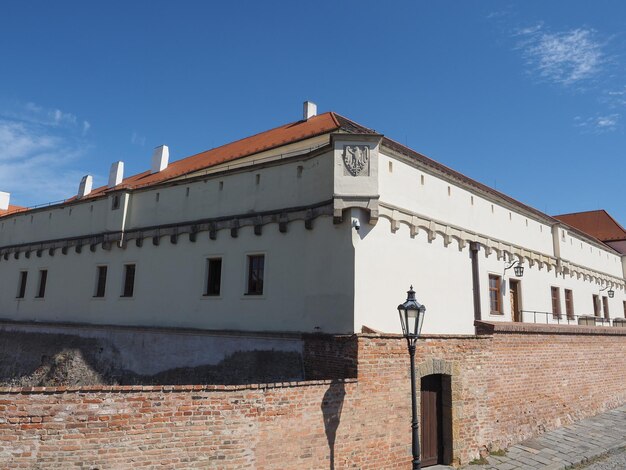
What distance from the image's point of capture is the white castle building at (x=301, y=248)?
1174 centimetres

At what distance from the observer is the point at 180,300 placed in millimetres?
14945

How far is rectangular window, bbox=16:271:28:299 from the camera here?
21.2 meters

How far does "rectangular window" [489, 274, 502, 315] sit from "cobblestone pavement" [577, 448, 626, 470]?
5065mm

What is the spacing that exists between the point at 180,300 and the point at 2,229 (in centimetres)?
1425

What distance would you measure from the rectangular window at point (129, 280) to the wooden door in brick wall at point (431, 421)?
1068cm

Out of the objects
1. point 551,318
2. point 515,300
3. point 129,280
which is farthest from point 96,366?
point 551,318

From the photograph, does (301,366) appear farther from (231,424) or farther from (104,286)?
(104,286)

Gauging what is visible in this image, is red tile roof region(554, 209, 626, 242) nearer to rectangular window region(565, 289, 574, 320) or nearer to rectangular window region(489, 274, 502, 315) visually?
rectangular window region(565, 289, 574, 320)

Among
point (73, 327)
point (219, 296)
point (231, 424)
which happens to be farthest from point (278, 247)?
point (73, 327)

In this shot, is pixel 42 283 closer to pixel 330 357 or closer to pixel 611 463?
pixel 330 357

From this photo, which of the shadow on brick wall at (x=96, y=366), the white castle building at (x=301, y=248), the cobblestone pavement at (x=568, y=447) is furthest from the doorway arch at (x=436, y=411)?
the shadow on brick wall at (x=96, y=366)

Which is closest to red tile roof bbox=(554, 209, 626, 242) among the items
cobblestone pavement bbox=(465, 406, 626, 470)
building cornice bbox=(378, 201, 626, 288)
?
building cornice bbox=(378, 201, 626, 288)

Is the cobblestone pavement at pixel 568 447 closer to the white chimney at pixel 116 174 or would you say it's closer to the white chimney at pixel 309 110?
the white chimney at pixel 309 110

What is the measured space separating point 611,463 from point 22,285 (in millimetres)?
23021
